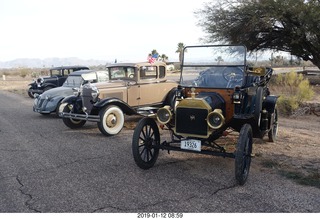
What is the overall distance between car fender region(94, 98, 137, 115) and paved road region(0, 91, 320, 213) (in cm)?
134

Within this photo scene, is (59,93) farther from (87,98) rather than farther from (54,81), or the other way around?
(54,81)

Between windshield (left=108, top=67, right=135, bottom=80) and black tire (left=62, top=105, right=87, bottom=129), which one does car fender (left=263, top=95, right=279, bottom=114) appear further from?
black tire (left=62, top=105, right=87, bottom=129)

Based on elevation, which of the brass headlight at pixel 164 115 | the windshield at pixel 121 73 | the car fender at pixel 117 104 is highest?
the windshield at pixel 121 73

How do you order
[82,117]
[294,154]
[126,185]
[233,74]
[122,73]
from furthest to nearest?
[122,73]
[82,117]
[294,154]
[233,74]
[126,185]

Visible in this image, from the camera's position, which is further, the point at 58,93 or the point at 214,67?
the point at 58,93

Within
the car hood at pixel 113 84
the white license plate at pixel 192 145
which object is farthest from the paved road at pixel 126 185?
the car hood at pixel 113 84

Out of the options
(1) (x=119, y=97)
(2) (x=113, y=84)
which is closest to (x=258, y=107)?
(1) (x=119, y=97)

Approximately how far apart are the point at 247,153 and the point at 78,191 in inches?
96.4

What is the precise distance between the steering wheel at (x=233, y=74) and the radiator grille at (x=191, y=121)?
39.6 inches

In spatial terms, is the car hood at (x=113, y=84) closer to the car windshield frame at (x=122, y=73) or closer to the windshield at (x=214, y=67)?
the car windshield frame at (x=122, y=73)

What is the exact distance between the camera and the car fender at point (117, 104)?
7.77m

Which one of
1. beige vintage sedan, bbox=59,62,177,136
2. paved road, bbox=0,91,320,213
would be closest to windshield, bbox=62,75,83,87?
beige vintage sedan, bbox=59,62,177,136

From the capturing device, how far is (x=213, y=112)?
453 cm

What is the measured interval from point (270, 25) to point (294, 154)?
14.0 m
